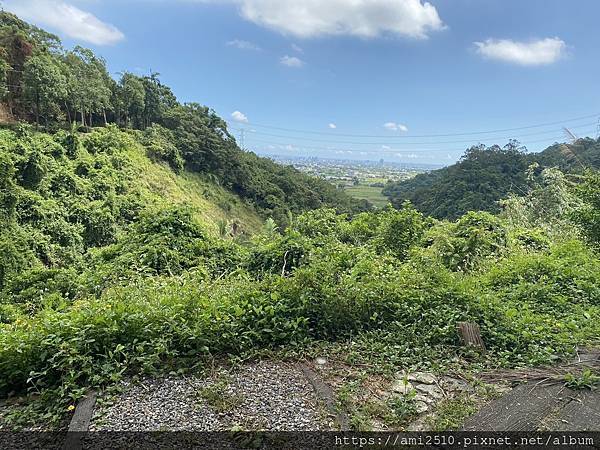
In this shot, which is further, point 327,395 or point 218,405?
point 327,395

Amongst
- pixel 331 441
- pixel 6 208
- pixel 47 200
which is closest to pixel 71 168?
pixel 47 200

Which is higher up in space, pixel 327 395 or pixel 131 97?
pixel 131 97

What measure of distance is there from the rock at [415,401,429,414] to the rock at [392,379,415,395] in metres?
0.13

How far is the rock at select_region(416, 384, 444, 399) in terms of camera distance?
109 inches

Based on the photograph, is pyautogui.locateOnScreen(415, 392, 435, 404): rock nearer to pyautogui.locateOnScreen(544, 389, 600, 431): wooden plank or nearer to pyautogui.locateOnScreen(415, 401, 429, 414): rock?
pyautogui.locateOnScreen(415, 401, 429, 414): rock

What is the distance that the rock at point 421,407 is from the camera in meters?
2.58

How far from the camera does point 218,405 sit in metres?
2.53

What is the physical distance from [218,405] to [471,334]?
2.23 meters

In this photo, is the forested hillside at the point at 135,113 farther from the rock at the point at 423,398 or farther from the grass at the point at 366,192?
the rock at the point at 423,398

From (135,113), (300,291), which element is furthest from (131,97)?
(300,291)

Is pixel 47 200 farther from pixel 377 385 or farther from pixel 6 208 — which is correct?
pixel 377 385

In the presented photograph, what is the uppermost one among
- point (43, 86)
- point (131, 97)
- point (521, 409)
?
point (131, 97)

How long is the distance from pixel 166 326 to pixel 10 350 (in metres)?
1.05

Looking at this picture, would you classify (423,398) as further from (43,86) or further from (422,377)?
(43,86)
